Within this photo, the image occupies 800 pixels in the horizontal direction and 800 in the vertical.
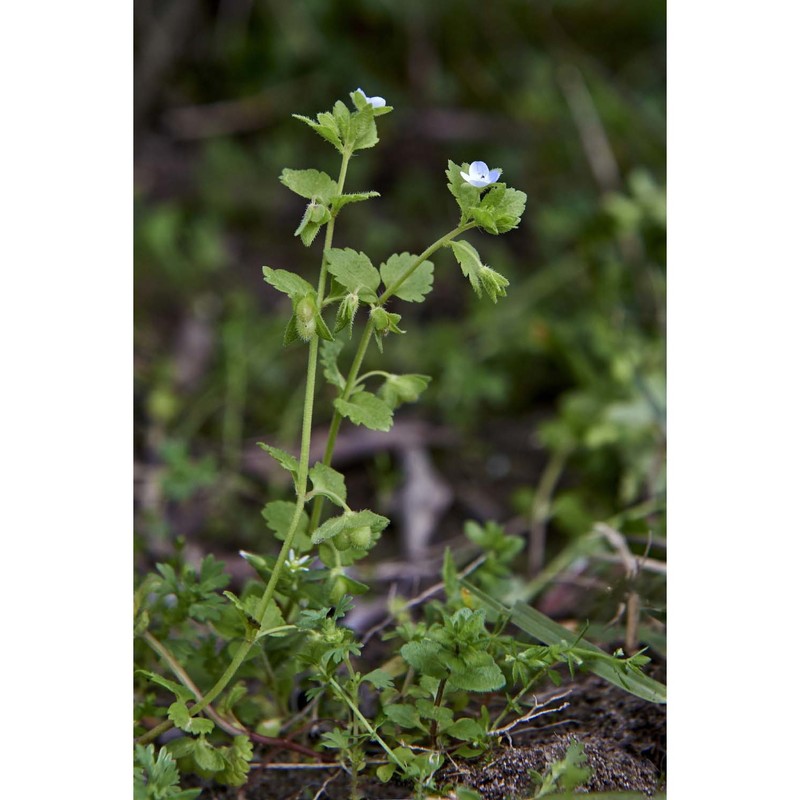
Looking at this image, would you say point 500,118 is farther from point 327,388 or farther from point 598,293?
point 327,388

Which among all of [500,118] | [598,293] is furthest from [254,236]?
[598,293]

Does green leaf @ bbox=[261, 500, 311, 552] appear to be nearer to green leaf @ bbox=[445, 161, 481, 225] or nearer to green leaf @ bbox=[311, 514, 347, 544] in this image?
green leaf @ bbox=[311, 514, 347, 544]

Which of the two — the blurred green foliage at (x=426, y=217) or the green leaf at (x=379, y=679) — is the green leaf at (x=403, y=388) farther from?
the blurred green foliage at (x=426, y=217)

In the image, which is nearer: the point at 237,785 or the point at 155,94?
the point at 237,785

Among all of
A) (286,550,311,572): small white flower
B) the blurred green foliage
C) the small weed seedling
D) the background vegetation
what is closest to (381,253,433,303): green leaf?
the small weed seedling

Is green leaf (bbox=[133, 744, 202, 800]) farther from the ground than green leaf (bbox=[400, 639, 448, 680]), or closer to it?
closer to it

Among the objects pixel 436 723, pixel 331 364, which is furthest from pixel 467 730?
pixel 331 364

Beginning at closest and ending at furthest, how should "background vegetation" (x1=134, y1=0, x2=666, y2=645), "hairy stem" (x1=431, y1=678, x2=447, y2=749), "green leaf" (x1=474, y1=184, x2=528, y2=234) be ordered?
"green leaf" (x1=474, y1=184, x2=528, y2=234)
"hairy stem" (x1=431, y1=678, x2=447, y2=749)
"background vegetation" (x1=134, y1=0, x2=666, y2=645)

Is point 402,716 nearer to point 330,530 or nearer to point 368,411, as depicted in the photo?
point 330,530
